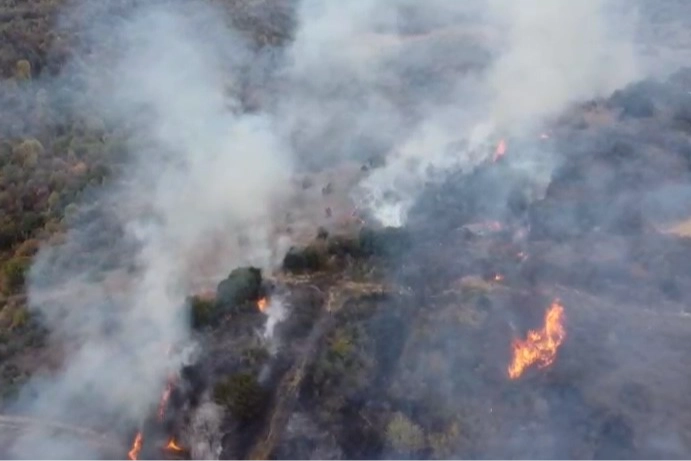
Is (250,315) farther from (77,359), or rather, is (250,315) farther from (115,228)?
(115,228)

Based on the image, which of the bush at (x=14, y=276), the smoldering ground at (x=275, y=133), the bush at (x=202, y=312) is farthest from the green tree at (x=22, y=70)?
the bush at (x=202, y=312)

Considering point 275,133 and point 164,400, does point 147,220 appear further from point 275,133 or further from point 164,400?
point 164,400

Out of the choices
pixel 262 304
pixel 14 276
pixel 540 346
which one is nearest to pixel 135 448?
pixel 262 304

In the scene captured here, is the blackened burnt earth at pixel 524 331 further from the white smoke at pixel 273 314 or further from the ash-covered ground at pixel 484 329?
the white smoke at pixel 273 314

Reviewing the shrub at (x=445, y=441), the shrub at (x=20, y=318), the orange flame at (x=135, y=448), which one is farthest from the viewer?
the shrub at (x=20, y=318)

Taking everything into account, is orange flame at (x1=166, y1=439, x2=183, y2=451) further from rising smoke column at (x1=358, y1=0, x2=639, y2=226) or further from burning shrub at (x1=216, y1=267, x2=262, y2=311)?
rising smoke column at (x1=358, y1=0, x2=639, y2=226)

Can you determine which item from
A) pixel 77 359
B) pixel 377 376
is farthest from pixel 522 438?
pixel 77 359
